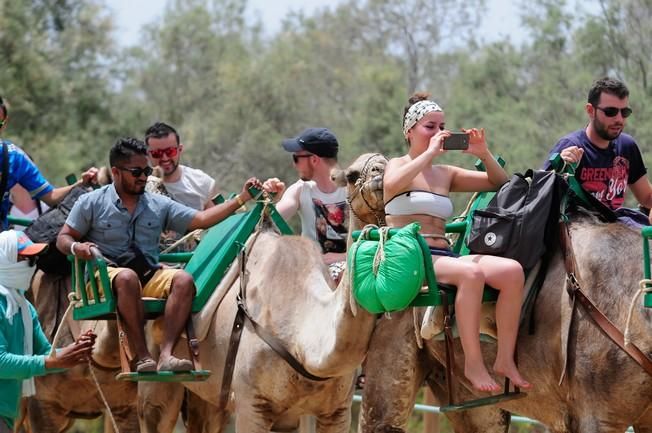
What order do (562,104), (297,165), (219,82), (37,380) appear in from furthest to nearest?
(219,82) → (562,104) → (37,380) → (297,165)

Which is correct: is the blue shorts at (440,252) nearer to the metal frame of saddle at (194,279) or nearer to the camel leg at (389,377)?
the camel leg at (389,377)

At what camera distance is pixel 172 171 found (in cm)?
1129

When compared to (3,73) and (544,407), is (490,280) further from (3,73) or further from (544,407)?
(3,73)

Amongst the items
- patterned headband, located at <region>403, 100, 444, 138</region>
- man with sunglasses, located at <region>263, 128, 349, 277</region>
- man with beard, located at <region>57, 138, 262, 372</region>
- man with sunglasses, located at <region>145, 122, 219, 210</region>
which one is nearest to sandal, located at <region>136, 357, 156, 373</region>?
man with beard, located at <region>57, 138, 262, 372</region>

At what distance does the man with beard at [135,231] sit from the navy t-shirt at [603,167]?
7.55 ft

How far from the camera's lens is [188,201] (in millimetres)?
11234

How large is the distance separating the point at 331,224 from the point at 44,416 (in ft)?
10.3

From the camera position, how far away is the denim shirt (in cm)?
925

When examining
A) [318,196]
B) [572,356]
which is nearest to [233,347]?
[318,196]

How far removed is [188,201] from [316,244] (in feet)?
8.31

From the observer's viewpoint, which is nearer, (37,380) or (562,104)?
(37,380)

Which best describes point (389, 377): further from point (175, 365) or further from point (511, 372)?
point (175, 365)

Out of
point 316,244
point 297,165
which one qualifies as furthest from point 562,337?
point 297,165

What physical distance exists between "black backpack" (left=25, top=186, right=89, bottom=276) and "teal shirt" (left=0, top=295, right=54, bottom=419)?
1.91 m
